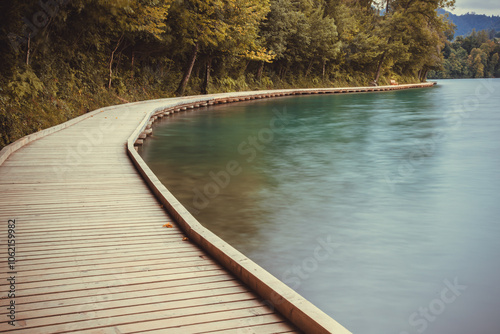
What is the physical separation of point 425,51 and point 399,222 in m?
55.1

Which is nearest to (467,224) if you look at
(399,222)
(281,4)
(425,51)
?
(399,222)

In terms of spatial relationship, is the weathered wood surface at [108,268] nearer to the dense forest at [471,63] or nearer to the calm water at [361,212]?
the calm water at [361,212]

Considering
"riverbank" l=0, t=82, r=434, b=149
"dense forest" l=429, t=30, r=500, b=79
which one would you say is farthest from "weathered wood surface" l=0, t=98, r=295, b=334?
"dense forest" l=429, t=30, r=500, b=79

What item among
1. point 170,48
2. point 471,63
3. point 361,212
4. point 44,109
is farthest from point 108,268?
point 471,63

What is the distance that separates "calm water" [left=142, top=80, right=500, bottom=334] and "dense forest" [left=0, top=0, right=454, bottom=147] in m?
3.88

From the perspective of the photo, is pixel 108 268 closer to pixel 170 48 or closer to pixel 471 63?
pixel 170 48

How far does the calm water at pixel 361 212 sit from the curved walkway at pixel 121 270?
1.44 metres

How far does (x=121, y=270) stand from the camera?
14.2 ft

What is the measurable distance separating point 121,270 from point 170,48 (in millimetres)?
23561

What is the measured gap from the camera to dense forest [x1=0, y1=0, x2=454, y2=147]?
46.7 ft

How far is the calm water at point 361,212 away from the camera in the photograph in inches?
211

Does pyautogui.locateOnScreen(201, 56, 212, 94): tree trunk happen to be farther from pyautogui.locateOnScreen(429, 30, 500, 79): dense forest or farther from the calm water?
pyautogui.locateOnScreen(429, 30, 500, 79): dense forest

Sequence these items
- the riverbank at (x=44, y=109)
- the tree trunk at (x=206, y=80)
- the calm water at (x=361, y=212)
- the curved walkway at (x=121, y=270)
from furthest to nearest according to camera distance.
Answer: the tree trunk at (x=206, y=80), the riverbank at (x=44, y=109), the calm water at (x=361, y=212), the curved walkway at (x=121, y=270)

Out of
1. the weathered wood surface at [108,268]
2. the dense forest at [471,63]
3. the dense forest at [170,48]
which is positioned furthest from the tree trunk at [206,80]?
the dense forest at [471,63]
